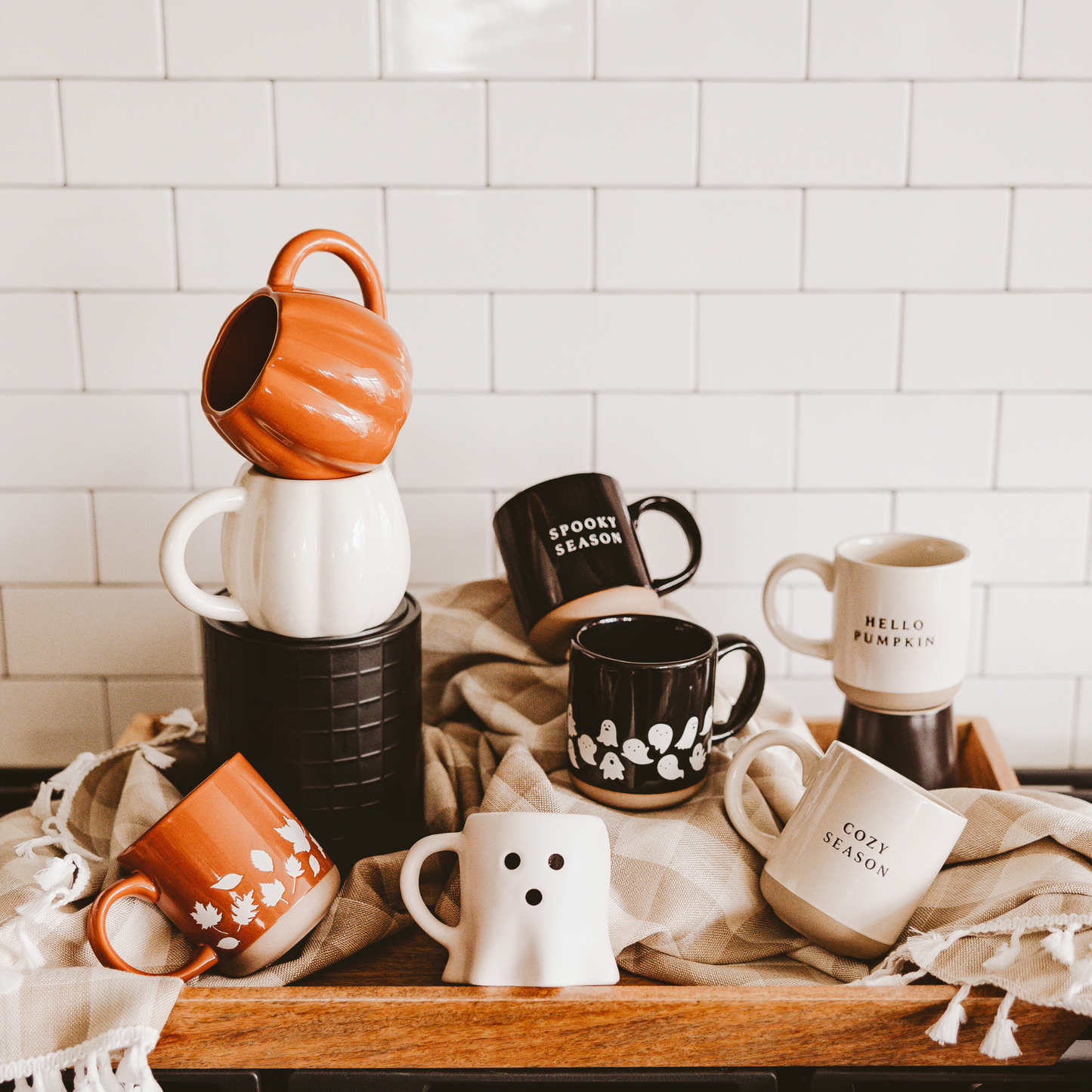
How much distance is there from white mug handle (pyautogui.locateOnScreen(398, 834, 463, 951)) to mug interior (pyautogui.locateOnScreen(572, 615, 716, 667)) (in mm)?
180

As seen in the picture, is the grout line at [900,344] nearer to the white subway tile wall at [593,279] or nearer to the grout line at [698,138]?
the white subway tile wall at [593,279]

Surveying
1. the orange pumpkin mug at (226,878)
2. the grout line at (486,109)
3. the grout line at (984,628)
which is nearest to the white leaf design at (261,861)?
the orange pumpkin mug at (226,878)

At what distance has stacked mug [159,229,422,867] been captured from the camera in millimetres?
579

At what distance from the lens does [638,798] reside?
0.66 meters

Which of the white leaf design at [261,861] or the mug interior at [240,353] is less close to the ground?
the mug interior at [240,353]

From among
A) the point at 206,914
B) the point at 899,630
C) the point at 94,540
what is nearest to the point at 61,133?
the point at 94,540

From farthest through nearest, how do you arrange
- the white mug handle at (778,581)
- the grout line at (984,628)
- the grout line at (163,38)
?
the grout line at (984,628), the grout line at (163,38), the white mug handle at (778,581)

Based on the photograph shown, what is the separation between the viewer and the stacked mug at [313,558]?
58 centimetres

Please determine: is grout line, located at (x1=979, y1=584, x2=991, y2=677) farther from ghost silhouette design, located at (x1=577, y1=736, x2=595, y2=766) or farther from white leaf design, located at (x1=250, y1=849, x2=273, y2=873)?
white leaf design, located at (x1=250, y1=849, x2=273, y2=873)

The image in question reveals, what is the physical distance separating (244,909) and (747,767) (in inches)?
12.5

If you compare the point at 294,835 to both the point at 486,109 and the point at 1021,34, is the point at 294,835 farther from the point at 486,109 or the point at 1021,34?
the point at 1021,34

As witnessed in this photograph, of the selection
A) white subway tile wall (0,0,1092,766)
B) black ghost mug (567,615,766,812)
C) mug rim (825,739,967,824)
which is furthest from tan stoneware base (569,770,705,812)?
white subway tile wall (0,0,1092,766)

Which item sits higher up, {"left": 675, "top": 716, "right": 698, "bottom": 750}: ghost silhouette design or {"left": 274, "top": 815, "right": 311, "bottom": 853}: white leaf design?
{"left": 675, "top": 716, "right": 698, "bottom": 750}: ghost silhouette design

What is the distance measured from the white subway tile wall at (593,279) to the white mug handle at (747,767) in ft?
1.20
